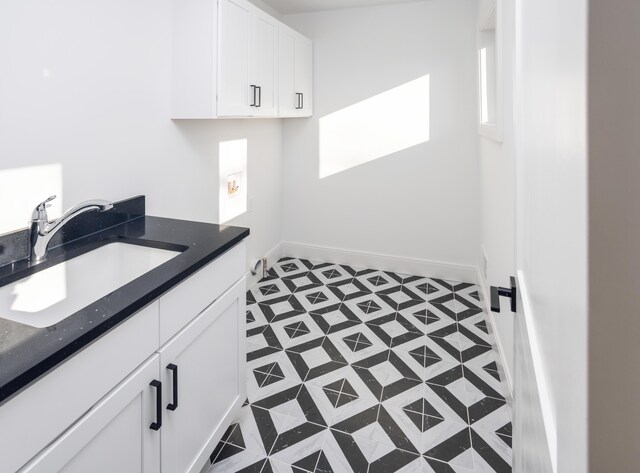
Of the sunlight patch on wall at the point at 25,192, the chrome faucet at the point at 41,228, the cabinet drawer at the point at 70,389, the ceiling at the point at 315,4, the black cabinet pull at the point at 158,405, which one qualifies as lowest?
the black cabinet pull at the point at 158,405

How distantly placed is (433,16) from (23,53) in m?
2.90

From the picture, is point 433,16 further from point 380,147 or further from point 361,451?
point 361,451

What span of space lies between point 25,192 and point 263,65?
1639 millimetres

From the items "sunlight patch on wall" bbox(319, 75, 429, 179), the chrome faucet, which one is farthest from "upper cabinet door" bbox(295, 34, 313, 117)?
the chrome faucet

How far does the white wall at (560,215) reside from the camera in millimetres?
289

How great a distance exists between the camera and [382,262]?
3.68 m

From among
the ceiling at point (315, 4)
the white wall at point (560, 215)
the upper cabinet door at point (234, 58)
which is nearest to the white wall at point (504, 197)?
the white wall at point (560, 215)

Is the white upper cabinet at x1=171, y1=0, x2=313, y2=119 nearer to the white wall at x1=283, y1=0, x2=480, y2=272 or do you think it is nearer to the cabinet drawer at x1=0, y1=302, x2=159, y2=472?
the white wall at x1=283, y1=0, x2=480, y2=272

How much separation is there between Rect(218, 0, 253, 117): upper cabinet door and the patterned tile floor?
140 cm

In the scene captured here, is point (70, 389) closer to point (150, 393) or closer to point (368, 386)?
point (150, 393)

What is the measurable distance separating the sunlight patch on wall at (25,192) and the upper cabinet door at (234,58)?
859 millimetres

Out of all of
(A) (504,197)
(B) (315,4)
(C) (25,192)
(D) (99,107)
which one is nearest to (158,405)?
(C) (25,192)

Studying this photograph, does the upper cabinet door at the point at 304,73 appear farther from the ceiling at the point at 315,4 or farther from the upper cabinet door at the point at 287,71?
the ceiling at the point at 315,4
